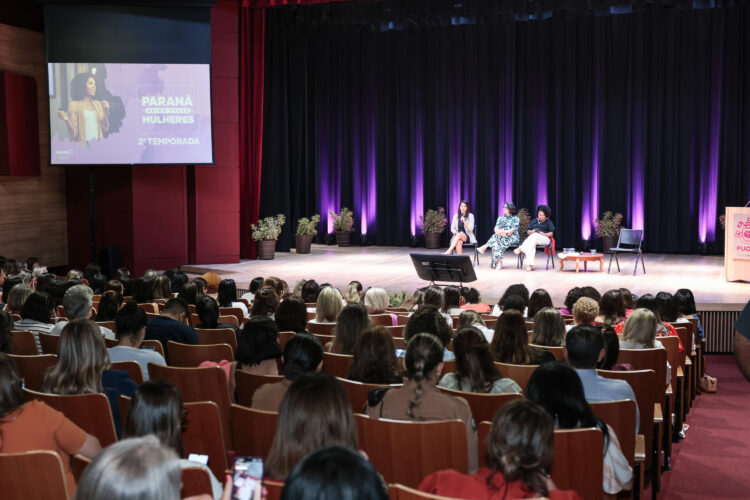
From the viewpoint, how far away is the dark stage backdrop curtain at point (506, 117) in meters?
14.8

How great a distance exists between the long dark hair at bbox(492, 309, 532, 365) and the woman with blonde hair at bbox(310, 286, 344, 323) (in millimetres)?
1820

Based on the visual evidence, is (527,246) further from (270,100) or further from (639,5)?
(270,100)

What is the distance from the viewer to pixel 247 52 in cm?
1467

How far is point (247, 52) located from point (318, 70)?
3021 mm

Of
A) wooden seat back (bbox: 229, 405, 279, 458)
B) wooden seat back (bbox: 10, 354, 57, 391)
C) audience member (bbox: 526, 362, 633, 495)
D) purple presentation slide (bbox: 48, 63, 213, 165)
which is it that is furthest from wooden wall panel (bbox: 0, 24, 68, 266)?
audience member (bbox: 526, 362, 633, 495)

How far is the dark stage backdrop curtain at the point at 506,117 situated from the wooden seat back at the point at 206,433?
12554 millimetres

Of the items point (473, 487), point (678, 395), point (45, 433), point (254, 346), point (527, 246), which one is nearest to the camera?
point (473, 487)

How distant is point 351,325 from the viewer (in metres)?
4.73

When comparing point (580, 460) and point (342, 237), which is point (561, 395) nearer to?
point (580, 460)

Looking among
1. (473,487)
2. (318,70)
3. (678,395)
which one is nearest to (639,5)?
(318,70)

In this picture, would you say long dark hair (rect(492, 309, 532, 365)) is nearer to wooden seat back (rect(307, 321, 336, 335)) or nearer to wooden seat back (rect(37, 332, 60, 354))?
wooden seat back (rect(307, 321, 336, 335))

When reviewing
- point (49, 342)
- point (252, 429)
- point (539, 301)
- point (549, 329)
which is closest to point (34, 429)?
point (252, 429)

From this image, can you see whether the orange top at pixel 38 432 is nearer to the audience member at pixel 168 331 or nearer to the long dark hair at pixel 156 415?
the long dark hair at pixel 156 415

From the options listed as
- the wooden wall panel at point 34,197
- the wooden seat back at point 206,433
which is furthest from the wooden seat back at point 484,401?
the wooden wall panel at point 34,197
